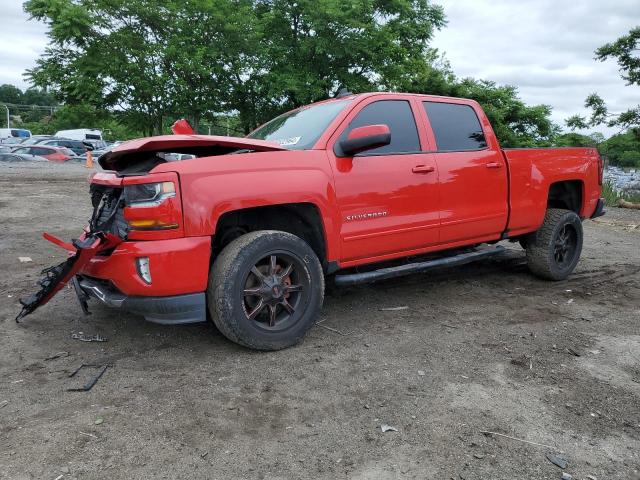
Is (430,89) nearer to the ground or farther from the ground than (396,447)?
farther from the ground

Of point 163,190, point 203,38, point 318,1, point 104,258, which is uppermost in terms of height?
point 318,1

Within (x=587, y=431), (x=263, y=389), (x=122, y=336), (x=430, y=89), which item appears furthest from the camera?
(x=430, y=89)

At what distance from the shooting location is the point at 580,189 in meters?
6.23

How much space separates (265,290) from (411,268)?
1.46 meters

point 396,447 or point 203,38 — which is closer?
point 396,447

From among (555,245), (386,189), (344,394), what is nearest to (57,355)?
(344,394)

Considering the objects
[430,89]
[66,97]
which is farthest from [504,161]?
[430,89]

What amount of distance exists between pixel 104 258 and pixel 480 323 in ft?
9.66

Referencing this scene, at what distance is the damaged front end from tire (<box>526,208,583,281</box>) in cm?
430

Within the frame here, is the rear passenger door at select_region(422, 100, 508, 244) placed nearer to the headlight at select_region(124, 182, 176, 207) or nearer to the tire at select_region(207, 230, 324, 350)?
the tire at select_region(207, 230, 324, 350)

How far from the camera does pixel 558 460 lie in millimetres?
2469

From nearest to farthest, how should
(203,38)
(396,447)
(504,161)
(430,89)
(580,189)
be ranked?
(396,447) → (504,161) → (580,189) → (203,38) → (430,89)

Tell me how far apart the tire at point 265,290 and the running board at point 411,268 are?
1.19 feet

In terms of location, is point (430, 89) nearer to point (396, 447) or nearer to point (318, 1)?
point (318, 1)
